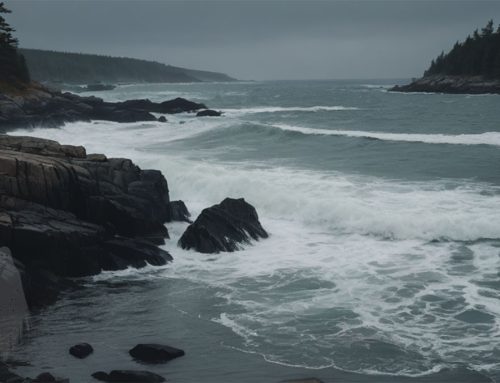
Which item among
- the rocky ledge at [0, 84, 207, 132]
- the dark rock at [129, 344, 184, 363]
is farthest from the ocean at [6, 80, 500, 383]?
the rocky ledge at [0, 84, 207, 132]

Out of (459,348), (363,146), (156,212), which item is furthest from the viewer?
(363,146)

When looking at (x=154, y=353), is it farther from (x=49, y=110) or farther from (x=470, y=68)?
(x=470, y=68)

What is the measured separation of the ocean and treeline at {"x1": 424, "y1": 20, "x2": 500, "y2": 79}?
7019cm

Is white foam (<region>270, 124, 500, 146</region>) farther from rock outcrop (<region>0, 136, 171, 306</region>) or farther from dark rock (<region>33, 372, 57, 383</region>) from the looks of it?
dark rock (<region>33, 372, 57, 383</region>)

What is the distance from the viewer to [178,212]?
2423cm

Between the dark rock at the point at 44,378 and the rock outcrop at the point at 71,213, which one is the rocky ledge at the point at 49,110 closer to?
the rock outcrop at the point at 71,213

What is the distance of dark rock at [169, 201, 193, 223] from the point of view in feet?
78.6

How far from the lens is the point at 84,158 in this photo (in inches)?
896

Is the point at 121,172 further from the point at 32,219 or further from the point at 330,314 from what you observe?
the point at 330,314

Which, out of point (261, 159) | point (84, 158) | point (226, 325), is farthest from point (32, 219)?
point (261, 159)

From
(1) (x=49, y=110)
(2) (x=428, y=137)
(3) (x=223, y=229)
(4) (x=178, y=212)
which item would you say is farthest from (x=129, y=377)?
(1) (x=49, y=110)

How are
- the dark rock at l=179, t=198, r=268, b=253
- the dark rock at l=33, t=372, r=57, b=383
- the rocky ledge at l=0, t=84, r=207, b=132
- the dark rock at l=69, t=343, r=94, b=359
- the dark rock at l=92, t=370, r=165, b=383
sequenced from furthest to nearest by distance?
the rocky ledge at l=0, t=84, r=207, b=132
the dark rock at l=179, t=198, r=268, b=253
the dark rock at l=69, t=343, r=94, b=359
the dark rock at l=92, t=370, r=165, b=383
the dark rock at l=33, t=372, r=57, b=383

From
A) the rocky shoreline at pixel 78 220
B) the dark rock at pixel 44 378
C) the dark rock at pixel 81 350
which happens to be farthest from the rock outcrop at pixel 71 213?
the dark rock at pixel 44 378

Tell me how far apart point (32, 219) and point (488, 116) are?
50.5m
